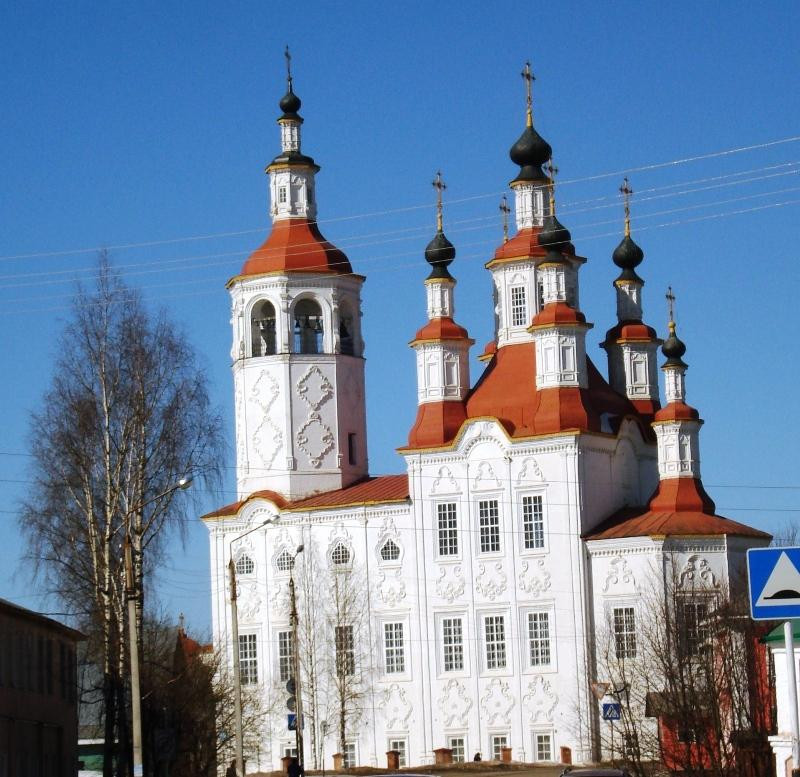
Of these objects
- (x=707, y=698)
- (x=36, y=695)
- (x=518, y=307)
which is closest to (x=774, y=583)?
(x=707, y=698)

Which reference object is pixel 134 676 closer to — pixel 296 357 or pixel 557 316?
pixel 557 316

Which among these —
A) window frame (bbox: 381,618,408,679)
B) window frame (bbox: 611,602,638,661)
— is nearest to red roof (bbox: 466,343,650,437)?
window frame (bbox: 611,602,638,661)

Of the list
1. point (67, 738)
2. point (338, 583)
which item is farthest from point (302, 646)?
point (67, 738)

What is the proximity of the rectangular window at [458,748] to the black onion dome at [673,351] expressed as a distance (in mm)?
14365

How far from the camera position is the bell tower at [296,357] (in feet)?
214

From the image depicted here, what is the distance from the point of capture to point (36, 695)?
41.9 metres

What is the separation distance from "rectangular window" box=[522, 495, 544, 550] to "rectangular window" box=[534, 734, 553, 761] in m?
6.03

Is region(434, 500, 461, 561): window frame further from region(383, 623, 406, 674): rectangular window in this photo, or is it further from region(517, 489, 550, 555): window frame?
region(383, 623, 406, 674): rectangular window

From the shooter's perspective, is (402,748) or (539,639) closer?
(539,639)

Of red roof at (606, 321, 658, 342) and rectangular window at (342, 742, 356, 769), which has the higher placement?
red roof at (606, 321, 658, 342)

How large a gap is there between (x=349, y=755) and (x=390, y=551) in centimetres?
698

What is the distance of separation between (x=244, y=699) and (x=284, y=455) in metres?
9.52

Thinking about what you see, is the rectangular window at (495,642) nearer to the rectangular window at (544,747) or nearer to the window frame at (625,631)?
the rectangular window at (544,747)

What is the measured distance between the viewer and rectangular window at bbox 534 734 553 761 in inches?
2309
